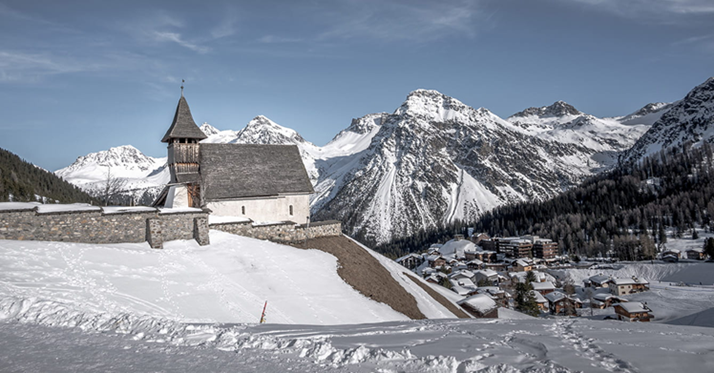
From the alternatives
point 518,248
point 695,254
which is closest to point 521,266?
point 518,248

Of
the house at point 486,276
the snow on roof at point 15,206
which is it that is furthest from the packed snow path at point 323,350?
the house at point 486,276

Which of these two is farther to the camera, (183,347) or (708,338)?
(708,338)

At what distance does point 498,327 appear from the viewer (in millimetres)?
16797

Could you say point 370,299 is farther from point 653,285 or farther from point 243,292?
point 653,285

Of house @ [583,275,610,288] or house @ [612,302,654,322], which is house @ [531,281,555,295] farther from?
house @ [612,302,654,322]

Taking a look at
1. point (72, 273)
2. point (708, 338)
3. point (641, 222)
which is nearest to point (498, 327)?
point (708, 338)

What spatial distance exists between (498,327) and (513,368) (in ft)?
26.3

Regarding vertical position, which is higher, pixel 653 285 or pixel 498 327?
pixel 498 327

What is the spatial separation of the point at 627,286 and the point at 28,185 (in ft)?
475

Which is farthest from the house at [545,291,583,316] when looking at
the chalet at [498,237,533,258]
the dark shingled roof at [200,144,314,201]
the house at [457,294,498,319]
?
the chalet at [498,237,533,258]

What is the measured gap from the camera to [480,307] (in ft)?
137

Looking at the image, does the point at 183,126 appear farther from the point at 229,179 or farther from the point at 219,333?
the point at 219,333

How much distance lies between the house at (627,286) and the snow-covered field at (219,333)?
299 feet

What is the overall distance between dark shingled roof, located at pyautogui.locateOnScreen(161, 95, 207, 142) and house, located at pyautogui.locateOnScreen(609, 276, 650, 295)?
98.8 m
